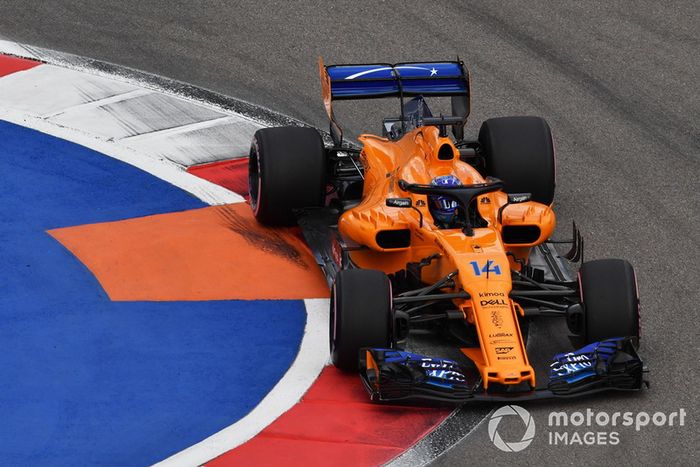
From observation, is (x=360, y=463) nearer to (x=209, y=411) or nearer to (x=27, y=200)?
(x=209, y=411)

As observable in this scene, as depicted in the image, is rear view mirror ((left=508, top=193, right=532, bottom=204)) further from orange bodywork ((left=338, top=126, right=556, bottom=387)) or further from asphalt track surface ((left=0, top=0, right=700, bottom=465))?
asphalt track surface ((left=0, top=0, right=700, bottom=465))

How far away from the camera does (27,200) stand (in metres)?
14.0

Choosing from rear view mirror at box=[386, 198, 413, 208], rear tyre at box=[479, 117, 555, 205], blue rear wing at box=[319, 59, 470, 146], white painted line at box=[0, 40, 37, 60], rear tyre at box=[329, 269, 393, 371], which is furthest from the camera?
white painted line at box=[0, 40, 37, 60]

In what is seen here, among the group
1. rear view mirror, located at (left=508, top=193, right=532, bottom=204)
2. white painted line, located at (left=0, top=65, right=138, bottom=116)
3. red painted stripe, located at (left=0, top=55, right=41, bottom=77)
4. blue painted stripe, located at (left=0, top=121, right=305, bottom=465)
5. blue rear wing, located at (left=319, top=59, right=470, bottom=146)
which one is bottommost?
blue painted stripe, located at (left=0, top=121, right=305, bottom=465)

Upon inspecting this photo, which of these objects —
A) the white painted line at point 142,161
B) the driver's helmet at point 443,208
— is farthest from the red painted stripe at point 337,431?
the white painted line at point 142,161

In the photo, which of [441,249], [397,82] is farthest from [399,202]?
[397,82]

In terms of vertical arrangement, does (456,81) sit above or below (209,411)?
above

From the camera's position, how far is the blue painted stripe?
1065 cm

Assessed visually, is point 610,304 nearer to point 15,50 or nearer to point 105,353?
point 105,353

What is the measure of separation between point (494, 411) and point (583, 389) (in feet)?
2.11

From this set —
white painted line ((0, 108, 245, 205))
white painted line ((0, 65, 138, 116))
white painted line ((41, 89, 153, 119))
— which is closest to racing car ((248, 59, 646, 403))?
white painted line ((0, 108, 245, 205))

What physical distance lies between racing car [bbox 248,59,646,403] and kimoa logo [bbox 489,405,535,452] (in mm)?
182

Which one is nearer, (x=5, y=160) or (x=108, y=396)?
(x=108, y=396)

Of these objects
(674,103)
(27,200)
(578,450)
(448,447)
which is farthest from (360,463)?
(674,103)
